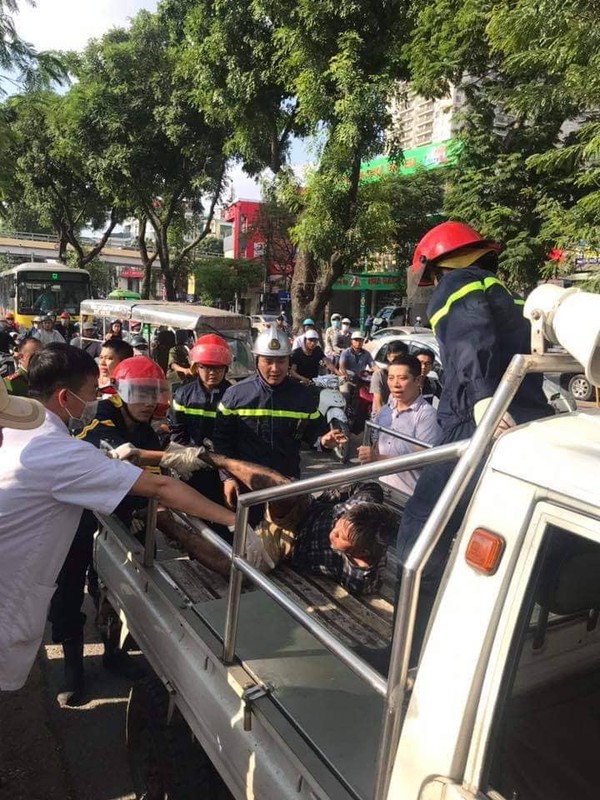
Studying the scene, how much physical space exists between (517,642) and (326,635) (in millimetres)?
462

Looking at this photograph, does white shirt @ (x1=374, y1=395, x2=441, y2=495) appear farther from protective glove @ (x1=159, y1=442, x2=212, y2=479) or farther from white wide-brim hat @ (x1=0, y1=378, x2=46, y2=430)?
white wide-brim hat @ (x1=0, y1=378, x2=46, y2=430)

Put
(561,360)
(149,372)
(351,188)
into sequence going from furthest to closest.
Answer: (351,188) → (149,372) → (561,360)

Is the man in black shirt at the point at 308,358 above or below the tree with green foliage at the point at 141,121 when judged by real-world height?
below

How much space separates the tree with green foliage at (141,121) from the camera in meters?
16.3

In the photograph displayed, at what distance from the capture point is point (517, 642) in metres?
1.15

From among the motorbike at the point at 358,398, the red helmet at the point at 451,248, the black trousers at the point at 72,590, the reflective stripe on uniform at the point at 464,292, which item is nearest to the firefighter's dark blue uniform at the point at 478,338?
the reflective stripe on uniform at the point at 464,292

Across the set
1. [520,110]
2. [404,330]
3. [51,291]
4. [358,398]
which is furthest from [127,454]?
[51,291]

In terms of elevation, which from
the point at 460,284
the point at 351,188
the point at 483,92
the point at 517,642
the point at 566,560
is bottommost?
the point at 517,642

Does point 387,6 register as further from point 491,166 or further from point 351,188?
point 491,166

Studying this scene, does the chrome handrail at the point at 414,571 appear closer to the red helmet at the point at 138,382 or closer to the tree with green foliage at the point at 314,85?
the red helmet at the point at 138,382

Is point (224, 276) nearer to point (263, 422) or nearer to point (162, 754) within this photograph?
point (263, 422)

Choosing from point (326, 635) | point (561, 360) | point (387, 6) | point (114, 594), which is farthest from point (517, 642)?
point (387, 6)

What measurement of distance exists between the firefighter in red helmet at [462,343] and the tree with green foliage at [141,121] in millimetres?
15043

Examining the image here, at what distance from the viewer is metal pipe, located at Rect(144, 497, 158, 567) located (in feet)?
7.77
